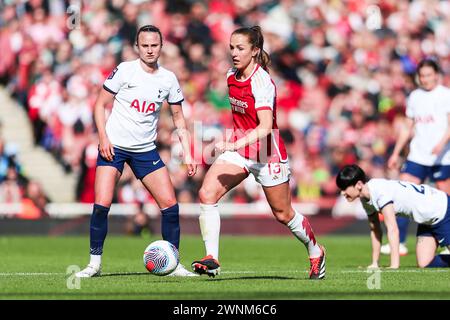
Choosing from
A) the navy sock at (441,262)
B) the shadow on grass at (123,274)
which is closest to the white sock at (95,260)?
the shadow on grass at (123,274)

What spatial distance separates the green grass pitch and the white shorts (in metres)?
0.97

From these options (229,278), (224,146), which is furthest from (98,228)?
(224,146)

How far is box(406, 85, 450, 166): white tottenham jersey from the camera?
47.1 ft

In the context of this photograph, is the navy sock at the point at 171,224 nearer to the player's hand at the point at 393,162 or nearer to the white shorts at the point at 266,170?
the white shorts at the point at 266,170

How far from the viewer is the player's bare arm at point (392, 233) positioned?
38.1 ft

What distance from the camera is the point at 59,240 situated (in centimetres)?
1948

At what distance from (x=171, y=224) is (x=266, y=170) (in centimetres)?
144

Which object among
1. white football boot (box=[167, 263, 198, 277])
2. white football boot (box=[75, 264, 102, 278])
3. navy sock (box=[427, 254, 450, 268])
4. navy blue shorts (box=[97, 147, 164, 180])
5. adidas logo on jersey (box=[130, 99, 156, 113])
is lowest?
navy sock (box=[427, 254, 450, 268])

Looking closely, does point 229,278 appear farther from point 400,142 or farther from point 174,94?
point 400,142

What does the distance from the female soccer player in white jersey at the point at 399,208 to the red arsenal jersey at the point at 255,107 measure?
5.53 feet

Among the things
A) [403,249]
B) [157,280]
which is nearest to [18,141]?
[403,249]

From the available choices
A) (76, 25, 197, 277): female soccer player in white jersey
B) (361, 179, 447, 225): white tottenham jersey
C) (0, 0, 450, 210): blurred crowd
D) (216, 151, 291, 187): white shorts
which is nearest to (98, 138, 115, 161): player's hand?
(76, 25, 197, 277): female soccer player in white jersey

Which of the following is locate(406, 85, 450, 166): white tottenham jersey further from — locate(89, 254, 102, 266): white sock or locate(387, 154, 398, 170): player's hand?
locate(89, 254, 102, 266): white sock

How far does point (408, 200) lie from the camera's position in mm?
12047
